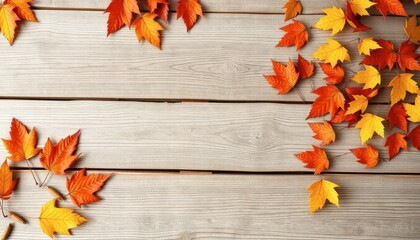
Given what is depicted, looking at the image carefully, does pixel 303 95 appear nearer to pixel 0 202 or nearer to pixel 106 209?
pixel 106 209

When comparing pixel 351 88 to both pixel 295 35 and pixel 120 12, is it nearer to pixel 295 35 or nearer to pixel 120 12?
pixel 295 35

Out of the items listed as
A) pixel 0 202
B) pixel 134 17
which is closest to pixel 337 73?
pixel 134 17

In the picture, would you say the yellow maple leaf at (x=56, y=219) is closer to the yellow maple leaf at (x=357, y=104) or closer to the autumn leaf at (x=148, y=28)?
the autumn leaf at (x=148, y=28)

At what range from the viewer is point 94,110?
3.23 feet

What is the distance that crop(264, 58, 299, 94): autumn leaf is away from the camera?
0.99m

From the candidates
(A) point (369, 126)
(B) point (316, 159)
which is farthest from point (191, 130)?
(A) point (369, 126)

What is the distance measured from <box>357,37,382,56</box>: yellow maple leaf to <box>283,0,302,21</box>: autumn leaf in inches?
6.7

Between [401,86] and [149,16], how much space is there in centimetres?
63

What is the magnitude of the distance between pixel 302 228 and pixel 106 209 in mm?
471

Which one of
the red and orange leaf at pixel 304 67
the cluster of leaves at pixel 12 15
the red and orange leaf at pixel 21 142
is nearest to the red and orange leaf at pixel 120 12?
the cluster of leaves at pixel 12 15

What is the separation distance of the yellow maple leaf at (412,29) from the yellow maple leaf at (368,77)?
128 mm

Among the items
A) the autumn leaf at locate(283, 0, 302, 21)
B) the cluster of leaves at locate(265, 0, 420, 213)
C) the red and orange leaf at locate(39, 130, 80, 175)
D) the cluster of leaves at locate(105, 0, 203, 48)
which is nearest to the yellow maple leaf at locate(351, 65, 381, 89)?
the cluster of leaves at locate(265, 0, 420, 213)

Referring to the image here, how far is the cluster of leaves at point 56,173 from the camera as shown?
3.11 ft

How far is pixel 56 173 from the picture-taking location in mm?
956
